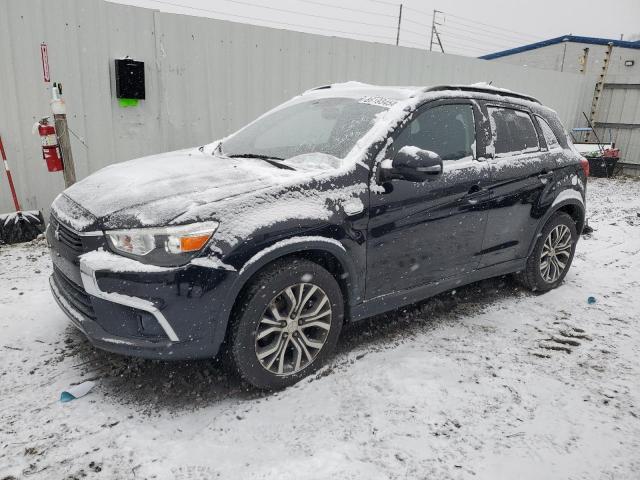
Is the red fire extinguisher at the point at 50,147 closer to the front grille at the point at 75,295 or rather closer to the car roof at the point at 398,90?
the front grille at the point at 75,295

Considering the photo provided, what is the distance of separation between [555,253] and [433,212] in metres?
1.85

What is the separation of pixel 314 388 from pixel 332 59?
641 cm

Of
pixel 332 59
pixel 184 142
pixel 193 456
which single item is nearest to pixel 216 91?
pixel 184 142

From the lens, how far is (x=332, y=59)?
7.97m

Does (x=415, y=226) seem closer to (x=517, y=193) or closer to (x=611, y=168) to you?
(x=517, y=193)

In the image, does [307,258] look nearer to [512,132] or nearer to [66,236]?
[66,236]

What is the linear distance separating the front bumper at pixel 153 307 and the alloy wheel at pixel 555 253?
3.10m

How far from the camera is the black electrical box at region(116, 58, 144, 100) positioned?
603 cm

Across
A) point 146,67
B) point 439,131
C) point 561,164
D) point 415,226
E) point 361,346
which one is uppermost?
point 146,67

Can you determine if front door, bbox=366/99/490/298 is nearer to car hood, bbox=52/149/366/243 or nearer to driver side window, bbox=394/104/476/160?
driver side window, bbox=394/104/476/160

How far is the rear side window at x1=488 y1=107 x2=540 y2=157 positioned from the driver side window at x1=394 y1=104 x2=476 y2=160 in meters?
0.27

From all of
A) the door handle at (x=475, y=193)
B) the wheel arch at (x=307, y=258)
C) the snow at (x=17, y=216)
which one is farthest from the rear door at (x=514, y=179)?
the snow at (x=17, y=216)

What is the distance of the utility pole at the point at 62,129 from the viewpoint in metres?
5.06

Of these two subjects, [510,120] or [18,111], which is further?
[18,111]
